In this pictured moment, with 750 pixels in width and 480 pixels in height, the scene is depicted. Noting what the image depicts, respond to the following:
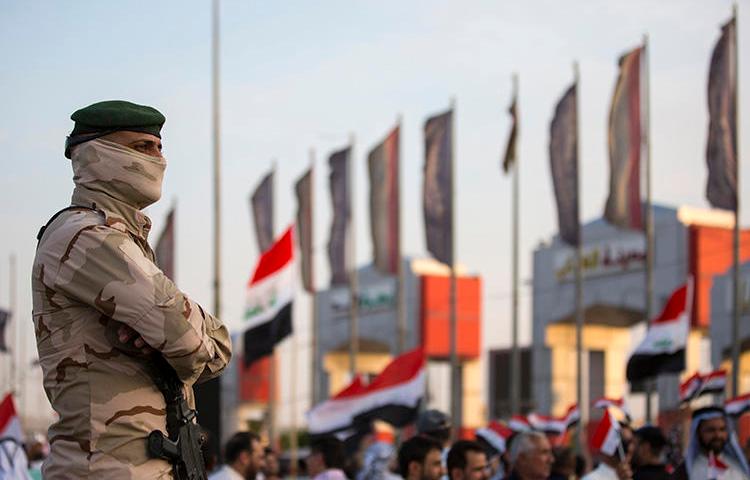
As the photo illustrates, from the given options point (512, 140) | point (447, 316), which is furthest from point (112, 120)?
point (447, 316)

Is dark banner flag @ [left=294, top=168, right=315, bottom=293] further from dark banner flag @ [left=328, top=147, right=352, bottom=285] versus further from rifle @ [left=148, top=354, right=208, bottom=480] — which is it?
rifle @ [left=148, top=354, right=208, bottom=480]

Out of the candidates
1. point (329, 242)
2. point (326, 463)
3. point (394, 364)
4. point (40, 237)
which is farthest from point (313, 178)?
point (40, 237)

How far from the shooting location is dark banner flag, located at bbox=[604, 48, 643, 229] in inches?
947

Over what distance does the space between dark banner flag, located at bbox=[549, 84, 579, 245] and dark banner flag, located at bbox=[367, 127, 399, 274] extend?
14.4 feet

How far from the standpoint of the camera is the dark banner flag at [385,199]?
29.2 metres

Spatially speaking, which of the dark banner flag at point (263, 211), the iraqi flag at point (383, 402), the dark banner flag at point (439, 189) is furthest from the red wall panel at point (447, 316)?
the iraqi flag at point (383, 402)

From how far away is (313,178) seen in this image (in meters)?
32.4

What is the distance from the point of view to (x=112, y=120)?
366 cm

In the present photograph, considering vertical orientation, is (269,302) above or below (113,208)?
below

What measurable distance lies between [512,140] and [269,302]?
9171 millimetres

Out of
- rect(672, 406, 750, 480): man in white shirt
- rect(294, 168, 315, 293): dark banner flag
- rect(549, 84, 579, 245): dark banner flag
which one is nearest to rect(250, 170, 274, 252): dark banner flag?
rect(294, 168, 315, 293): dark banner flag

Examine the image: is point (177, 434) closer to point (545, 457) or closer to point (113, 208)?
point (113, 208)

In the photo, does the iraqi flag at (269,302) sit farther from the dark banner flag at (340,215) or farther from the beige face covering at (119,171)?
the beige face covering at (119,171)

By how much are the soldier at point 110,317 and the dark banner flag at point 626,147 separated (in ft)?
68.4
